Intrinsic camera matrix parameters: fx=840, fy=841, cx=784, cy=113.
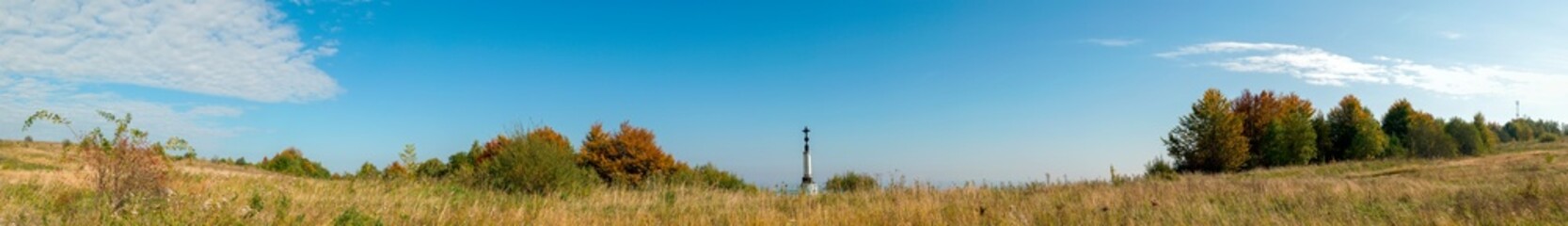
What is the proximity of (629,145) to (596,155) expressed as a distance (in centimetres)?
134

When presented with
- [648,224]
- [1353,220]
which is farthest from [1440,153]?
[648,224]

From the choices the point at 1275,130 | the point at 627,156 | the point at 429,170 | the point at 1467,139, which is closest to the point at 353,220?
the point at 429,170

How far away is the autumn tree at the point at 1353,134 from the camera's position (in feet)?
142

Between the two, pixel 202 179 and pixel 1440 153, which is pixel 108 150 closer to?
pixel 202 179

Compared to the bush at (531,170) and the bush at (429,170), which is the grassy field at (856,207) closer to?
the bush at (531,170)

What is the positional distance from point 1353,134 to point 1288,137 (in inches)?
323

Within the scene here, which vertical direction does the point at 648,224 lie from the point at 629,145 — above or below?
below

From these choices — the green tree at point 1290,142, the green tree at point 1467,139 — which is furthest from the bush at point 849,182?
the green tree at point 1467,139

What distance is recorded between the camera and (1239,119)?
125 ft

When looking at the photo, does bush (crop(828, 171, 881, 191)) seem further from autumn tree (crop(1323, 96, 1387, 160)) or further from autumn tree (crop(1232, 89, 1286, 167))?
autumn tree (crop(1323, 96, 1387, 160))

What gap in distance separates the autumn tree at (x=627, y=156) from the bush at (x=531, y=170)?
1317 centimetres

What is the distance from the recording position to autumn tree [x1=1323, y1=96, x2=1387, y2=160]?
43.3 meters

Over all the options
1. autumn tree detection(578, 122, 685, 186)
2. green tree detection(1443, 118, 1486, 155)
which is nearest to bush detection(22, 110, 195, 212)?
autumn tree detection(578, 122, 685, 186)

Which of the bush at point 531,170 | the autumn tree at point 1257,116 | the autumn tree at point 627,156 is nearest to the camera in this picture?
the bush at point 531,170
